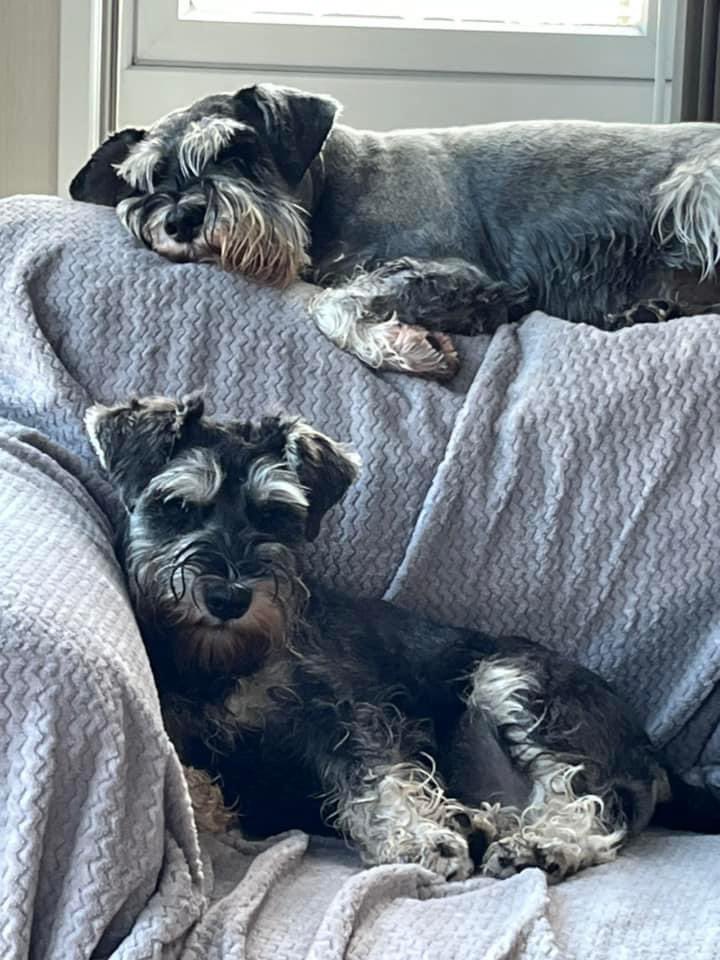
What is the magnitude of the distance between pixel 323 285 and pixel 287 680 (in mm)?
833

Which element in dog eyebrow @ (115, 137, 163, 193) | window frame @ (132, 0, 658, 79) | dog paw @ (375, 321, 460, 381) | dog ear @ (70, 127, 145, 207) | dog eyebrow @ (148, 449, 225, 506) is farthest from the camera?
window frame @ (132, 0, 658, 79)

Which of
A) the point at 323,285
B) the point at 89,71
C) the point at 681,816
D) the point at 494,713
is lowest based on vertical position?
the point at 681,816

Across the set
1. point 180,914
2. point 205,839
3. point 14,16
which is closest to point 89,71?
point 14,16

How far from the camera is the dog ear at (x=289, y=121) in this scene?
2537 mm

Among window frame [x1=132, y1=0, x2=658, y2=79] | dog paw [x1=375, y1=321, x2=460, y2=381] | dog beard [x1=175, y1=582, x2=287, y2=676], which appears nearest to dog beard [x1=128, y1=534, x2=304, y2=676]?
dog beard [x1=175, y1=582, x2=287, y2=676]

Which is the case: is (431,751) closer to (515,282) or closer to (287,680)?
(287,680)

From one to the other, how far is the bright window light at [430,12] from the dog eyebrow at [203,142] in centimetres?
108

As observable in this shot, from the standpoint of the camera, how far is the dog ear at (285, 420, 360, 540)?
204 cm

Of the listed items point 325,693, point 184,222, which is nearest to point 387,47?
point 184,222

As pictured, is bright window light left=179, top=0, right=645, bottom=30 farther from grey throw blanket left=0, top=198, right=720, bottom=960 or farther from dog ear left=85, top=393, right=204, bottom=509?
dog ear left=85, top=393, right=204, bottom=509

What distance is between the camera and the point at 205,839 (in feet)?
6.13

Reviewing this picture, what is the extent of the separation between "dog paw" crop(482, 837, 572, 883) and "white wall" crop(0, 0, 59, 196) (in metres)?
2.14

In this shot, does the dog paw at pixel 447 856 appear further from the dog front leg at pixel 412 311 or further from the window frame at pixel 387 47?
the window frame at pixel 387 47

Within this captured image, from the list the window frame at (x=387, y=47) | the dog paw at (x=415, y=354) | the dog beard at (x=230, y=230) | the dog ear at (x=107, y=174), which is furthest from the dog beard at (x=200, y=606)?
the window frame at (x=387, y=47)
